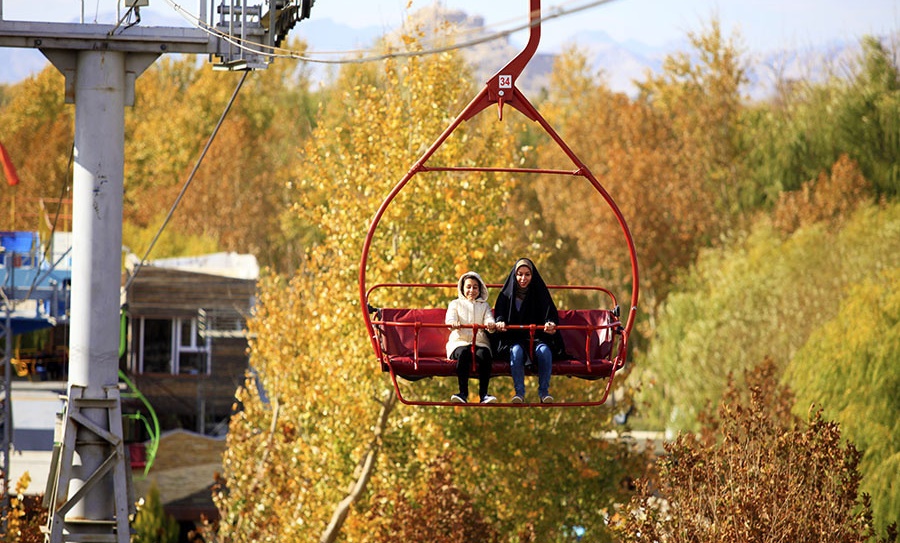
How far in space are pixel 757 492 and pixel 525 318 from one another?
6402 millimetres

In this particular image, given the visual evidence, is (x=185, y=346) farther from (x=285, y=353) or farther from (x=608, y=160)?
(x=608, y=160)

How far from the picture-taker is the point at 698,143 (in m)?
63.3

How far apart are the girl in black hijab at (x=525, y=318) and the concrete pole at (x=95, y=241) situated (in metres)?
3.90

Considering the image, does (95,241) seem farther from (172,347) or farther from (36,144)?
(36,144)

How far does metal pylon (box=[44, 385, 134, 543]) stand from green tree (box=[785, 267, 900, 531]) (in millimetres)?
14181

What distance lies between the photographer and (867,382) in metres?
27.2

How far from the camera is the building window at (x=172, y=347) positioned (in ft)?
151

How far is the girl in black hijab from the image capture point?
13016mm

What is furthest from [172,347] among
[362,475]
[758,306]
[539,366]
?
[539,366]

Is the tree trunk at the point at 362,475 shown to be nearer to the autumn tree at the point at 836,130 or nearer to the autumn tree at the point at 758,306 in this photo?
the autumn tree at the point at 758,306

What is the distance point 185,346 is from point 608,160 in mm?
25531

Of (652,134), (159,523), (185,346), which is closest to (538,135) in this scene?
(652,134)

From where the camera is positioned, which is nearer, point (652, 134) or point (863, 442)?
point (863, 442)

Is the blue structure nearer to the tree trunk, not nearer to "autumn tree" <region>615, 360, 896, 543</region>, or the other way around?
the tree trunk
